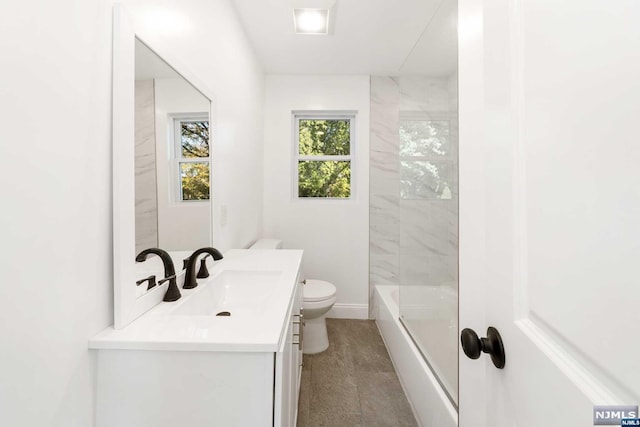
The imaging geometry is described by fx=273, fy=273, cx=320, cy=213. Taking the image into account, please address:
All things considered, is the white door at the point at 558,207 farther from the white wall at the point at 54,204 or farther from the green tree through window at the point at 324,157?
the green tree through window at the point at 324,157

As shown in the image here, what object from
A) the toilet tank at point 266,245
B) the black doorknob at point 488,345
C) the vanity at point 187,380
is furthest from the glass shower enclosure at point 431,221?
the toilet tank at point 266,245

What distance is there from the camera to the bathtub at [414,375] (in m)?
1.26

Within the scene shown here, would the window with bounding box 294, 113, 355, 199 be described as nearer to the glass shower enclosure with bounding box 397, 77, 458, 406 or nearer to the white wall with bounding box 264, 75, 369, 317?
the white wall with bounding box 264, 75, 369, 317

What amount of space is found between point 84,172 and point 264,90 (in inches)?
94.7

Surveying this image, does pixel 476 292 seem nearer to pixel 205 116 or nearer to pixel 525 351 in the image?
pixel 525 351

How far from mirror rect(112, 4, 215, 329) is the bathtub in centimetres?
132

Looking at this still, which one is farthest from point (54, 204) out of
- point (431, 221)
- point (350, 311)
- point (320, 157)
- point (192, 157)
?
point (350, 311)

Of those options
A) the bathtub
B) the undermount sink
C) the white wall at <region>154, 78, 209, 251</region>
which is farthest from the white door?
the white wall at <region>154, 78, 209, 251</region>

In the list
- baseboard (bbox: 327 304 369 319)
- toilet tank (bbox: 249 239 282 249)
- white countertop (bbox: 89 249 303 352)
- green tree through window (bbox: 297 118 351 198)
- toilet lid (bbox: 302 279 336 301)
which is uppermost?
green tree through window (bbox: 297 118 351 198)

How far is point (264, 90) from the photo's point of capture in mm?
2816

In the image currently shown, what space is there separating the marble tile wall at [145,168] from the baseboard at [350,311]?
215 centimetres

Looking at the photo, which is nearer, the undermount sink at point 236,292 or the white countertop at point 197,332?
the white countertop at point 197,332

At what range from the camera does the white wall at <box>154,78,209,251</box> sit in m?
1.08

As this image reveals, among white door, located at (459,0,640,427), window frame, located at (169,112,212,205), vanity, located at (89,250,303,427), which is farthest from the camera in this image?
window frame, located at (169,112,212,205)
